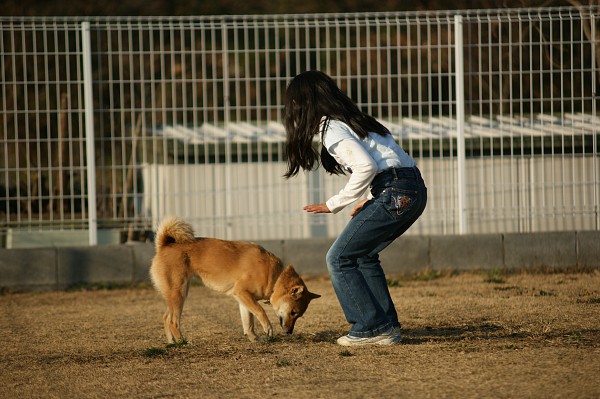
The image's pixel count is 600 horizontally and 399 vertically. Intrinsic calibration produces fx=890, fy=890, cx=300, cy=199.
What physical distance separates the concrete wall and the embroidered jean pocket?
13.6ft

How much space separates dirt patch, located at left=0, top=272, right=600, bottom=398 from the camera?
432cm

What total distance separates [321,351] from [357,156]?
1222 millimetres

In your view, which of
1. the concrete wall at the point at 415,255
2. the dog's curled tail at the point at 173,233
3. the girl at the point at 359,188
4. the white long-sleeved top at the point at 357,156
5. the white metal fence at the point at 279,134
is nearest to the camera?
the white long-sleeved top at the point at 357,156

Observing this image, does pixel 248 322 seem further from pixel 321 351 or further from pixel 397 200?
pixel 397 200

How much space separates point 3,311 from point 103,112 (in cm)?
239

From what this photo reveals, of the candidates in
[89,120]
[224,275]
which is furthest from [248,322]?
[89,120]

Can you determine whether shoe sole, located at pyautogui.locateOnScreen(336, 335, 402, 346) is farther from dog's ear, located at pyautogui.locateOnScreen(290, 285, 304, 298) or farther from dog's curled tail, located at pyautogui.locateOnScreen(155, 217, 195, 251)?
dog's curled tail, located at pyautogui.locateOnScreen(155, 217, 195, 251)

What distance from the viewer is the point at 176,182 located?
30.3 feet

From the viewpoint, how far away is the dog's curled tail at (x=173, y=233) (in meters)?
6.23

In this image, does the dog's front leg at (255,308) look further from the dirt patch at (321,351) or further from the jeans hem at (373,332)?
the jeans hem at (373,332)

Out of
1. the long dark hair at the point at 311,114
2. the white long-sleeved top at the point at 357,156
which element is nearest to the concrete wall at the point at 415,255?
the long dark hair at the point at 311,114

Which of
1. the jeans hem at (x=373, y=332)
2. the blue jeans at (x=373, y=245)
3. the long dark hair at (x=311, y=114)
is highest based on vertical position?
the long dark hair at (x=311, y=114)

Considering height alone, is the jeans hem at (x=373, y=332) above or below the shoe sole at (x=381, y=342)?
above

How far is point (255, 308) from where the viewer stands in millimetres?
5980
